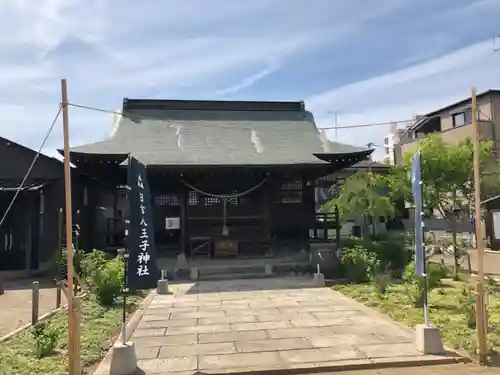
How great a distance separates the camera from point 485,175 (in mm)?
13766

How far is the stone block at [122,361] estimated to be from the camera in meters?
5.47

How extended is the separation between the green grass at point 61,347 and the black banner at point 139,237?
49.0 inches

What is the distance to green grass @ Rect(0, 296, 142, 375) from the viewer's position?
5.67 m

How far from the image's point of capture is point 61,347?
6.66 m

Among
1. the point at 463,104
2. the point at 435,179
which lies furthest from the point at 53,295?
the point at 463,104

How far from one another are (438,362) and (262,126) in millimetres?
14726

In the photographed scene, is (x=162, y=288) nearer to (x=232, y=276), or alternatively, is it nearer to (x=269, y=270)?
(x=232, y=276)

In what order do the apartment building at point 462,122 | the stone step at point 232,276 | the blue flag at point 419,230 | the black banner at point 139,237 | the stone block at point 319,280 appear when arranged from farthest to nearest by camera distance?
1. the apartment building at point 462,122
2. the stone step at point 232,276
3. the stone block at point 319,280
4. the blue flag at point 419,230
5. the black banner at point 139,237

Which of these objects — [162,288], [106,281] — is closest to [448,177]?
[162,288]

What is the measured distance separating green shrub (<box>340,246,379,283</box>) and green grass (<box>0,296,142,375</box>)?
22.2 ft

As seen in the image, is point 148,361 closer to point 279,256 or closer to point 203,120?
point 279,256

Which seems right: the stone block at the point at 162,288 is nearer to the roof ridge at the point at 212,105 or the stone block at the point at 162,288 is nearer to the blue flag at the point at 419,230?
the blue flag at the point at 419,230

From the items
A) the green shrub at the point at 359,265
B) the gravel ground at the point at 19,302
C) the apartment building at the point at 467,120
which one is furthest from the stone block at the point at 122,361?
the apartment building at the point at 467,120

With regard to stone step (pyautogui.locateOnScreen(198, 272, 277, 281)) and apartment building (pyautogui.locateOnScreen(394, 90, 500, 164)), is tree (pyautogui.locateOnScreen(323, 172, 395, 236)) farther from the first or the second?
apartment building (pyautogui.locateOnScreen(394, 90, 500, 164))
